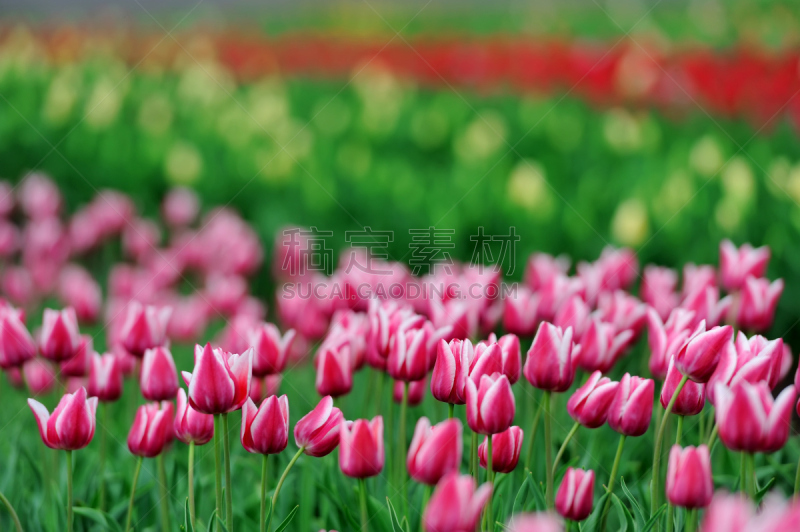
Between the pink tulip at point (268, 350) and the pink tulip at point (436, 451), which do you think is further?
the pink tulip at point (268, 350)

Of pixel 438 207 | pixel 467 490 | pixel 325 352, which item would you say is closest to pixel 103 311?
pixel 438 207

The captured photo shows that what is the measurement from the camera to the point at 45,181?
164 inches

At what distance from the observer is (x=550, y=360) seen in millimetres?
1365

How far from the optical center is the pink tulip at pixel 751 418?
1045 mm

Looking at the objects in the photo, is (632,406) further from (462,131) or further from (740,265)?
(462,131)

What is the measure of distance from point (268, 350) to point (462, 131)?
3618mm

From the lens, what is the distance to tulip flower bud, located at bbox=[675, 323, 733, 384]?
1229 millimetres

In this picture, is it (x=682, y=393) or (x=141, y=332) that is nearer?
(x=682, y=393)

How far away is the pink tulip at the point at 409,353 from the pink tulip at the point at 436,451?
1.06 ft

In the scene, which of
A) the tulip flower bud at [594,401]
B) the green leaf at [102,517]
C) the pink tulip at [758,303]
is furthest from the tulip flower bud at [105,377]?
the pink tulip at [758,303]

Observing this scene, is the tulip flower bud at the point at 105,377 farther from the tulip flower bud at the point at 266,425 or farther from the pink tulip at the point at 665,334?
the pink tulip at the point at 665,334

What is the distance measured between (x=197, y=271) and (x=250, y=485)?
80.3 inches

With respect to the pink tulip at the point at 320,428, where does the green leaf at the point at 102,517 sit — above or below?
below

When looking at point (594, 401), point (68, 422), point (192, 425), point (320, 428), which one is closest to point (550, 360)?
point (594, 401)
